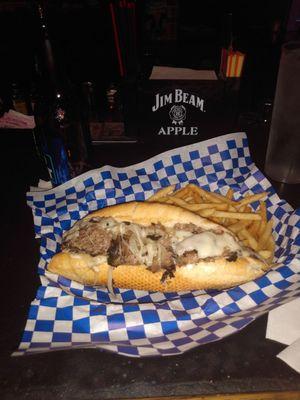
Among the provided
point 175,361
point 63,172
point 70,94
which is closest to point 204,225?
point 175,361

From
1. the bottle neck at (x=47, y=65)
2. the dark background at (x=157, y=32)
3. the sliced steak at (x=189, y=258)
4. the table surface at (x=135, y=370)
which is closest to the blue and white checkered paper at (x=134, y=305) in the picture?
the table surface at (x=135, y=370)

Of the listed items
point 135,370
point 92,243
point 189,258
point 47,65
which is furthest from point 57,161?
point 135,370

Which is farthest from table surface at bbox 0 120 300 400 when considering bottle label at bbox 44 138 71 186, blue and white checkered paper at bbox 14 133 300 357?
bottle label at bbox 44 138 71 186

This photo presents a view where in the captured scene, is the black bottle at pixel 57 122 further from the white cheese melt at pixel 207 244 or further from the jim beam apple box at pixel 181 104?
the white cheese melt at pixel 207 244

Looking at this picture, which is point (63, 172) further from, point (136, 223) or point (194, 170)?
point (194, 170)

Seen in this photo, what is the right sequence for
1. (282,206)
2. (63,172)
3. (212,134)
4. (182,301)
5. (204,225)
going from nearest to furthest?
(182,301), (204,225), (282,206), (63,172), (212,134)

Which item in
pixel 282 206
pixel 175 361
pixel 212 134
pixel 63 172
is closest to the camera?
pixel 175 361
